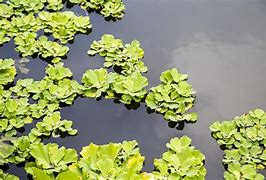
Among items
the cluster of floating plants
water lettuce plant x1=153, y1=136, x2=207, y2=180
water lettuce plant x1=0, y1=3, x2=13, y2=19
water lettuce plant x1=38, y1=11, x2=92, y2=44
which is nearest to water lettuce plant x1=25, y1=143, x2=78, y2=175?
the cluster of floating plants

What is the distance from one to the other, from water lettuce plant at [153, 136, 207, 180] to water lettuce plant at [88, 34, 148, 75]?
691 millimetres

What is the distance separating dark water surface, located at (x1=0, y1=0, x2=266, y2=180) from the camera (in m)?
2.28

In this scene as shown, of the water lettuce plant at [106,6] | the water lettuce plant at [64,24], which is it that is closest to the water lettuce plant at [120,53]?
the water lettuce plant at [64,24]

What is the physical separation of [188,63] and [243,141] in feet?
2.47

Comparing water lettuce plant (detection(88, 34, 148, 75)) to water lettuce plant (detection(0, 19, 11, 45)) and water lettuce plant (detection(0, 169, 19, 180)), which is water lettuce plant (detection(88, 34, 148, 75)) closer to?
water lettuce plant (detection(0, 19, 11, 45))

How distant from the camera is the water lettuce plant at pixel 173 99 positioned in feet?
7.61

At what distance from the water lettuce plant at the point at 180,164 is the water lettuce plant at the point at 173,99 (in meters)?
0.26

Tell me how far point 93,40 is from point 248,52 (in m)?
1.09

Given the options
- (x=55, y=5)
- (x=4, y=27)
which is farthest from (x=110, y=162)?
(x=55, y=5)

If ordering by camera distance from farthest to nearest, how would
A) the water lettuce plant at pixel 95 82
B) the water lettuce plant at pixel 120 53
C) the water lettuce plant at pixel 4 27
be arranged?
the water lettuce plant at pixel 4 27, the water lettuce plant at pixel 120 53, the water lettuce plant at pixel 95 82

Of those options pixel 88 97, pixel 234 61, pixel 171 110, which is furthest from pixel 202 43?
pixel 88 97

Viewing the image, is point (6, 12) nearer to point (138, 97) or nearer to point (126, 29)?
point (126, 29)

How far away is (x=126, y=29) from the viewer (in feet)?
9.84

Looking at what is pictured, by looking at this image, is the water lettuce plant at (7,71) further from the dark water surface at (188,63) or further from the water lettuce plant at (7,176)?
the water lettuce plant at (7,176)
